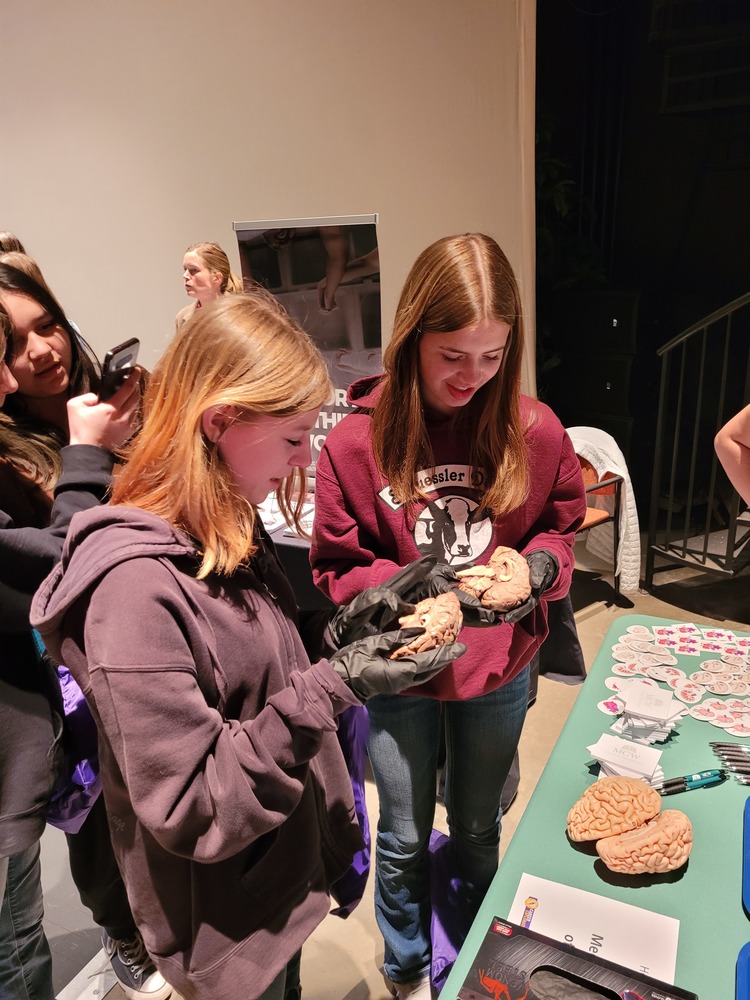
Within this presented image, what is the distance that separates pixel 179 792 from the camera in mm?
798

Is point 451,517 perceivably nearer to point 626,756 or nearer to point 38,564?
point 626,756

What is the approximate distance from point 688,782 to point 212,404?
104 centimetres

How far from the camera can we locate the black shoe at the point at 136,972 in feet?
5.43

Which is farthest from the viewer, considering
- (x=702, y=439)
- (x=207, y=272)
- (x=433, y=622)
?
(x=702, y=439)

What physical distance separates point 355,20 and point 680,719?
3.12m

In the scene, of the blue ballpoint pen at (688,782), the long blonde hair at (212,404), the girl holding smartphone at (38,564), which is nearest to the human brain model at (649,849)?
the blue ballpoint pen at (688,782)

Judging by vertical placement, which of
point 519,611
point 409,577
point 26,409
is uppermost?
point 26,409

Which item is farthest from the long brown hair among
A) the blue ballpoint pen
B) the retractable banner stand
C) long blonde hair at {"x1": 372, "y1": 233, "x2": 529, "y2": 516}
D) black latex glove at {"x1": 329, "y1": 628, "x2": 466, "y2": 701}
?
the blue ballpoint pen

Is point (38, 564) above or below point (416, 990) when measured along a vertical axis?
above

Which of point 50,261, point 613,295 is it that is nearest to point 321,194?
point 50,261

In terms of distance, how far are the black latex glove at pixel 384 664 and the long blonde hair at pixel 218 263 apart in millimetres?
2560

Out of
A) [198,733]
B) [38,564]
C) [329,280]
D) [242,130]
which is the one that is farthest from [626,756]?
[242,130]

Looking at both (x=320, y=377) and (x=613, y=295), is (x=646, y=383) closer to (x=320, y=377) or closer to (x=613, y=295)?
(x=613, y=295)

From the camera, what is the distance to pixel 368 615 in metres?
1.11
